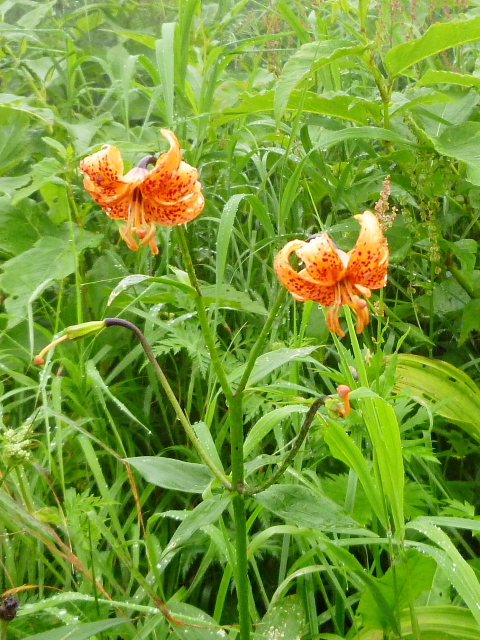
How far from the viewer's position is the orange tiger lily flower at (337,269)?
0.67m

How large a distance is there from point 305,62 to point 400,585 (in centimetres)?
84

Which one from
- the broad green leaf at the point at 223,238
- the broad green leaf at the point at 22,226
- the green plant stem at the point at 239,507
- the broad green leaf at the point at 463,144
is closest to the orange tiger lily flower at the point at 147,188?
the broad green leaf at the point at 223,238

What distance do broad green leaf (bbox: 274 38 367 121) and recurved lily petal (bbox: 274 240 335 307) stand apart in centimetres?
30

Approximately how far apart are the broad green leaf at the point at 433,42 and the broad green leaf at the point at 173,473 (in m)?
0.83

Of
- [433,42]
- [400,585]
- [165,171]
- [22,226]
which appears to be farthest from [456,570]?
[22,226]

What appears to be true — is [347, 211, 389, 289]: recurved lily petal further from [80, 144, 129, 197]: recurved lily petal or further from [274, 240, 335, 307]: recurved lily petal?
[80, 144, 129, 197]: recurved lily petal

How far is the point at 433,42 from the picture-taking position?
1076 millimetres

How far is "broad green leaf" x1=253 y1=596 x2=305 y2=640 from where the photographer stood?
0.82m

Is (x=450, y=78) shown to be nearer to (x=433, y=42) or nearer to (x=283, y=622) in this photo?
(x=433, y=42)

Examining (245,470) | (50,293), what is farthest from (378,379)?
(50,293)

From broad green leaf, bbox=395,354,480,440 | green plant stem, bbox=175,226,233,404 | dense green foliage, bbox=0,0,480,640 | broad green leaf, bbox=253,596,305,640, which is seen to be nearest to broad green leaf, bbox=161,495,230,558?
dense green foliage, bbox=0,0,480,640

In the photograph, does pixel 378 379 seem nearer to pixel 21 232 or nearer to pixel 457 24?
pixel 457 24

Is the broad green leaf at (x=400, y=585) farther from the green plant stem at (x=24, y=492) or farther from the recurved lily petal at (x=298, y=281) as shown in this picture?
the green plant stem at (x=24, y=492)

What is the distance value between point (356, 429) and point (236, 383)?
0.23 m
